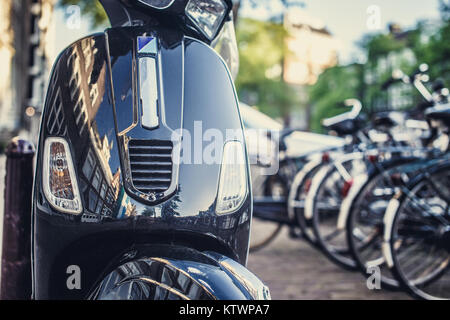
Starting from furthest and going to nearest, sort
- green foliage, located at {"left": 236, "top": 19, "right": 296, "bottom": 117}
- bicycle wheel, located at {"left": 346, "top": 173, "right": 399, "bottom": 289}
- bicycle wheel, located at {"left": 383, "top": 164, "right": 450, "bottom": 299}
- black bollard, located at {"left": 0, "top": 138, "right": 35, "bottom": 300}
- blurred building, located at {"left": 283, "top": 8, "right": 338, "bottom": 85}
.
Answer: blurred building, located at {"left": 283, "top": 8, "right": 338, "bottom": 85} < green foliage, located at {"left": 236, "top": 19, "right": 296, "bottom": 117} < bicycle wheel, located at {"left": 346, "top": 173, "right": 399, "bottom": 289} < bicycle wheel, located at {"left": 383, "top": 164, "right": 450, "bottom": 299} < black bollard, located at {"left": 0, "top": 138, "right": 35, "bottom": 300}

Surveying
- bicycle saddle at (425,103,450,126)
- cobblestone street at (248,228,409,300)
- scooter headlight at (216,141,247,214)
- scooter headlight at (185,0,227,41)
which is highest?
scooter headlight at (185,0,227,41)

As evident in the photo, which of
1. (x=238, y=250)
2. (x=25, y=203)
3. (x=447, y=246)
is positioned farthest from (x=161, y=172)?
→ (x=447, y=246)

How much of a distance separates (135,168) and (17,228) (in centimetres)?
86

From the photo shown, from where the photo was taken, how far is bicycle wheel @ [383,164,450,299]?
2654mm

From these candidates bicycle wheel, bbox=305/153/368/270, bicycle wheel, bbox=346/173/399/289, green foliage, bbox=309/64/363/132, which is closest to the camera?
bicycle wheel, bbox=346/173/399/289

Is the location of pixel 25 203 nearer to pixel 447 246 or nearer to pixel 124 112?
pixel 124 112

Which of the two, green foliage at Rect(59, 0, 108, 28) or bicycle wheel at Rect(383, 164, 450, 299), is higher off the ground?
green foliage at Rect(59, 0, 108, 28)

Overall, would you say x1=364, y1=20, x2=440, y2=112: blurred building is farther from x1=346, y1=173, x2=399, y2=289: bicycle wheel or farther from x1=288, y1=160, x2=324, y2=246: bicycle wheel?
x1=346, y1=173, x2=399, y2=289: bicycle wheel

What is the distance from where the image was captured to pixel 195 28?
5.24ft

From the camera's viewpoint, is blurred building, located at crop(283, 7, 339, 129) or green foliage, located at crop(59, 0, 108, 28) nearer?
green foliage, located at crop(59, 0, 108, 28)

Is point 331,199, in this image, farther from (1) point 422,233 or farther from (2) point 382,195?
(1) point 422,233

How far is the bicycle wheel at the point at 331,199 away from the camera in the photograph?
357 centimetres

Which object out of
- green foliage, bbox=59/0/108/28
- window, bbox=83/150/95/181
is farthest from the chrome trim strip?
green foliage, bbox=59/0/108/28

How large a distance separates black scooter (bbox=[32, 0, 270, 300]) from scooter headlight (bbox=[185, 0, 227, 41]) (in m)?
0.06
